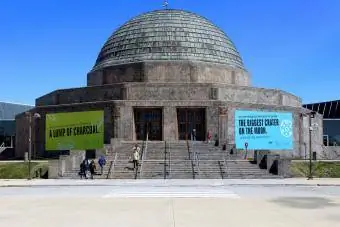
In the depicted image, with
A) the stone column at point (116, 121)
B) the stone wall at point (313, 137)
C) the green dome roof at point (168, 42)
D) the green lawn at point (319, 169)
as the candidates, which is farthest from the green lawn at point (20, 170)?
the stone wall at point (313, 137)

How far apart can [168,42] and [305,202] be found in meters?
23.2

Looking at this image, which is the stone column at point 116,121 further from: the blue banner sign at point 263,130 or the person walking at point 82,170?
the person walking at point 82,170

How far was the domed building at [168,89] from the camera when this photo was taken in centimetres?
2708

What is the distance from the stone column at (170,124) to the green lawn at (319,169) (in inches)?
266

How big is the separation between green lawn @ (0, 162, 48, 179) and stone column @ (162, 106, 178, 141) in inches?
272

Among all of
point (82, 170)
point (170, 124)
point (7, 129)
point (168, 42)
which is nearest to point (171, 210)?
point (82, 170)

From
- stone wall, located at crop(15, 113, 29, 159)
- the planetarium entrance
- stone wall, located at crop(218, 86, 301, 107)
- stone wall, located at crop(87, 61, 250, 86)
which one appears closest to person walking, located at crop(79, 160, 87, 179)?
the planetarium entrance

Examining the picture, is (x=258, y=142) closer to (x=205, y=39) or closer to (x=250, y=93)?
(x=250, y=93)

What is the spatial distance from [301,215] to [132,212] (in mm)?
2810

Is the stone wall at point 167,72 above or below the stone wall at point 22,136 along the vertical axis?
above

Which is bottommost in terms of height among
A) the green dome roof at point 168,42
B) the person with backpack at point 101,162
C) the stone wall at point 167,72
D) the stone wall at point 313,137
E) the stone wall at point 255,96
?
the person with backpack at point 101,162

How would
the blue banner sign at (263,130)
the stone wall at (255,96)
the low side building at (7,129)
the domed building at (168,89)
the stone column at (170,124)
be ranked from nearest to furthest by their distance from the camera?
the stone column at (170,124), the domed building at (168,89), the blue banner sign at (263,130), the stone wall at (255,96), the low side building at (7,129)

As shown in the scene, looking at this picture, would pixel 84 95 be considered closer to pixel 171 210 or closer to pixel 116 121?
pixel 116 121

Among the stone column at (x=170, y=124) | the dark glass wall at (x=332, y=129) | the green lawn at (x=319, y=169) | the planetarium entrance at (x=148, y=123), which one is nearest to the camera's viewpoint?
the green lawn at (x=319, y=169)
